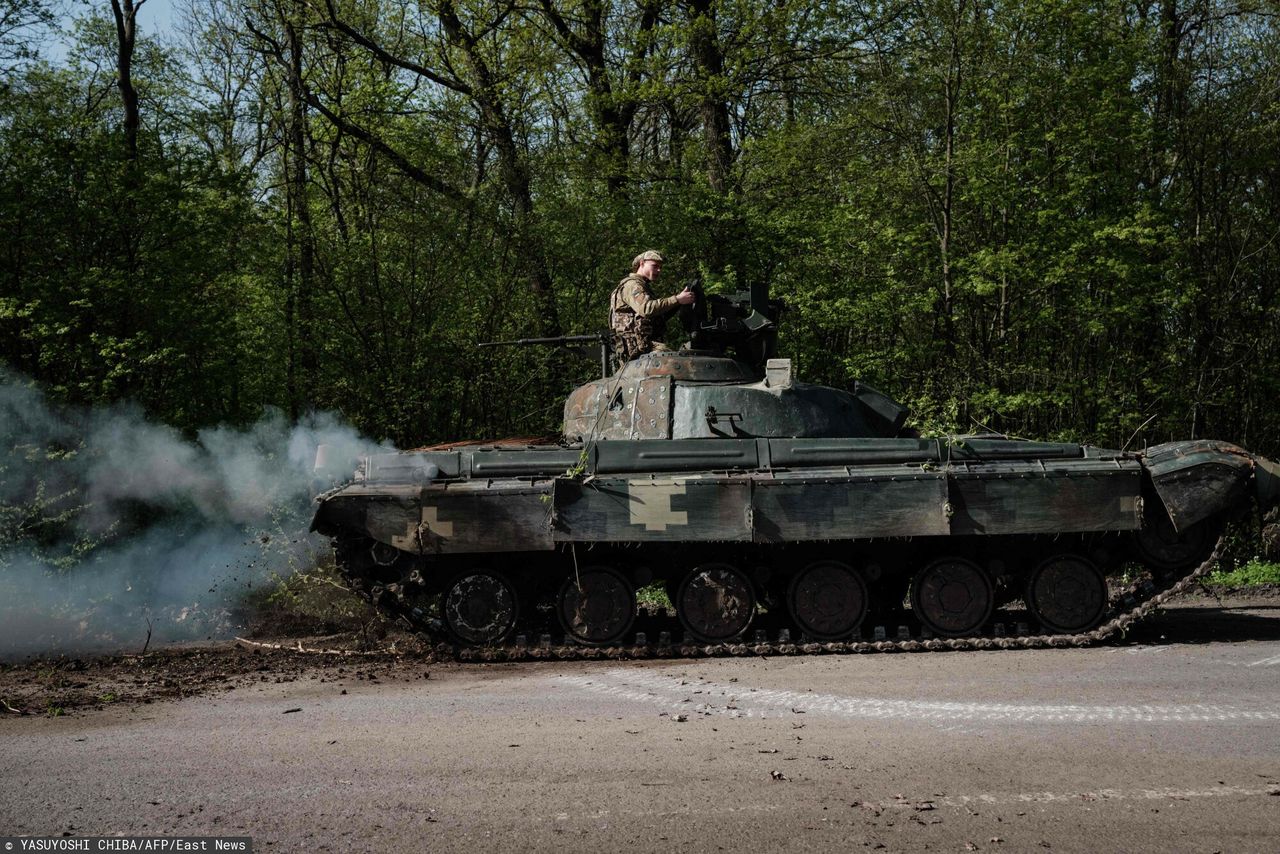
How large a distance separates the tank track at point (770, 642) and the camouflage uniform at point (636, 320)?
10.4ft

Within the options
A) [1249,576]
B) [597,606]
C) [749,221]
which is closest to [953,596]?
[597,606]

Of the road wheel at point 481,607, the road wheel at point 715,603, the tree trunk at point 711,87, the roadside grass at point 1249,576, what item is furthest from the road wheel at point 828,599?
the tree trunk at point 711,87

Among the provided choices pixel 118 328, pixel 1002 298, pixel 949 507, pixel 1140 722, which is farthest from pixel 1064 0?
pixel 118 328

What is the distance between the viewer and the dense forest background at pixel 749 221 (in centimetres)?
1608

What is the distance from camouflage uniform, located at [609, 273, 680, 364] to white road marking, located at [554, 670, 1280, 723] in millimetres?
4354

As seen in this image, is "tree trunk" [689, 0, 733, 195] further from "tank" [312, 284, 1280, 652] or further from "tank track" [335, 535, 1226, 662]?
"tank track" [335, 535, 1226, 662]

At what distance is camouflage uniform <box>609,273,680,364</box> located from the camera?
12.2 meters

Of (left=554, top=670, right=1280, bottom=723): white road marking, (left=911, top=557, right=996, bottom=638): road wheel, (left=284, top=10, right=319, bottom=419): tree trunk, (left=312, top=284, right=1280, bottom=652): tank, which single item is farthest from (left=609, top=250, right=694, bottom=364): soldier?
(left=284, top=10, right=319, bottom=419): tree trunk

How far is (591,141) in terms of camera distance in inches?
817

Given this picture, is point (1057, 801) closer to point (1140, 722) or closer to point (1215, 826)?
point (1215, 826)

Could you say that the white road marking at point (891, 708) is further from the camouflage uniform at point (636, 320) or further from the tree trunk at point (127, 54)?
the tree trunk at point (127, 54)

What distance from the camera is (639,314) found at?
12.2 m

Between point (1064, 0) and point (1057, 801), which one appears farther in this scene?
point (1064, 0)

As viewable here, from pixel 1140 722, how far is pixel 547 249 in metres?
12.6
